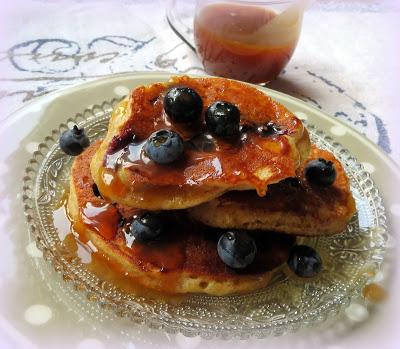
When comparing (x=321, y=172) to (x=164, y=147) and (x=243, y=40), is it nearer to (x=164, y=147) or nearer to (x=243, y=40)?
(x=164, y=147)

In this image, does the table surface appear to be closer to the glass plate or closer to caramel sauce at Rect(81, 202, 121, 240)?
the glass plate

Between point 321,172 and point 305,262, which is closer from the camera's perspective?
point 305,262

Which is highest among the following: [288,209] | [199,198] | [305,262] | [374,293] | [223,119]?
[223,119]

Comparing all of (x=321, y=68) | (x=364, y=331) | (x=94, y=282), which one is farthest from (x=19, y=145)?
(x=321, y=68)

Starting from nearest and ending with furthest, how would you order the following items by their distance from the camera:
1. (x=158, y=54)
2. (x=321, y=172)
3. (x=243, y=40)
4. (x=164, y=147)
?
(x=164, y=147)
(x=321, y=172)
(x=243, y=40)
(x=158, y=54)

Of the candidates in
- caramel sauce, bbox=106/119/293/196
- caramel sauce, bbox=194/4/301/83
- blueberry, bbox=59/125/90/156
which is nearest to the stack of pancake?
caramel sauce, bbox=106/119/293/196

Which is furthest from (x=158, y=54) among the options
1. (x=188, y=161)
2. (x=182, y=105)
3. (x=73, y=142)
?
(x=188, y=161)

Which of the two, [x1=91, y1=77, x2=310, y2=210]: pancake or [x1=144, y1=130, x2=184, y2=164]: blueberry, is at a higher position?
[x1=144, y1=130, x2=184, y2=164]: blueberry
